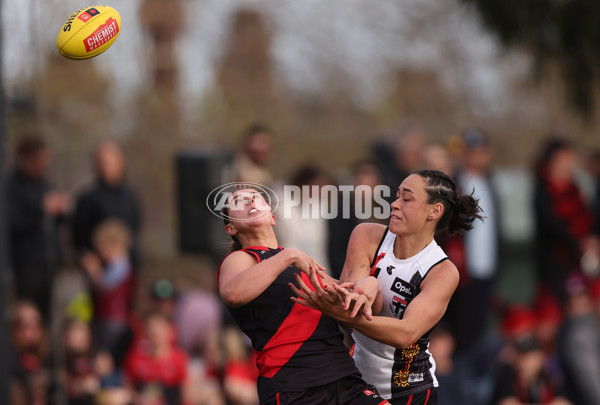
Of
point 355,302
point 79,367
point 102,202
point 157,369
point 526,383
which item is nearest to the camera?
point 355,302

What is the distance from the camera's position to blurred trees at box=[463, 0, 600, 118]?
9141 millimetres

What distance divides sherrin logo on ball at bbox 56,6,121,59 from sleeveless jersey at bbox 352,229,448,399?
5.12ft

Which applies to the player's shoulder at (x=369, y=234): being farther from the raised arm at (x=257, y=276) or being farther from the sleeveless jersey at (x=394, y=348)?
the raised arm at (x=257, y=276)

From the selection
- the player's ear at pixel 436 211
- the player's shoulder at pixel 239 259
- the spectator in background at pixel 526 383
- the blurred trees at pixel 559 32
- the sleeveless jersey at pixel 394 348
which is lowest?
the spectator in background at pixel 526 383

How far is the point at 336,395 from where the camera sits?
386cm

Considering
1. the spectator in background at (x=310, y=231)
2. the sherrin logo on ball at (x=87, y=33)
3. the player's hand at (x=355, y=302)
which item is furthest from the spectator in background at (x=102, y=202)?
the player's hand at (x=355, y=302)

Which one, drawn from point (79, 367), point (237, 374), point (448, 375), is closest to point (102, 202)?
point (79, 367)

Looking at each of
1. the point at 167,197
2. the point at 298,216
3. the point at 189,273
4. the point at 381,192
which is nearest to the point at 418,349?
the point at 381,192

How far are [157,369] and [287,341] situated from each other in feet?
14.9

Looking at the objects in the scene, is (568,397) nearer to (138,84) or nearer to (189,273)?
(189,273)

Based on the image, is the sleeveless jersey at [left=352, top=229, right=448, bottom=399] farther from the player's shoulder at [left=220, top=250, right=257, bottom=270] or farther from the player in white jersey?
the player's shoulder at [left=220, top=250, right=257, bottom=270]

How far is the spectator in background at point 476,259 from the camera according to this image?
8.48 meters

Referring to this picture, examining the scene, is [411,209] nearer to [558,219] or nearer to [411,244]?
[411,244]

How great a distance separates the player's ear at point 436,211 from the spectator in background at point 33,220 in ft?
17.0
